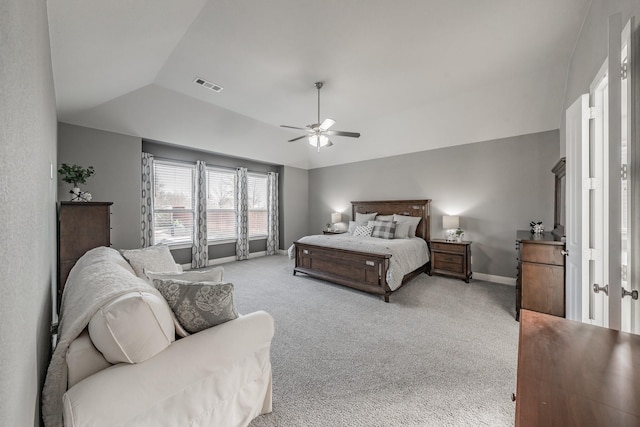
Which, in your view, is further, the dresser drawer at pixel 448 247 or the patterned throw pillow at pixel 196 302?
the dresser drawer at pixel 448 247

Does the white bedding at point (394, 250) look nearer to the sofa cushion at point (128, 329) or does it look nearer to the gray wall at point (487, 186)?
the gray wall at point (487, 186)

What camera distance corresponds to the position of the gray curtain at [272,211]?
6.79 metres

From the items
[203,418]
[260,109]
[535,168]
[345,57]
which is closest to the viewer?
[203,418]

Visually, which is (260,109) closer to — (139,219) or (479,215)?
(139,219)

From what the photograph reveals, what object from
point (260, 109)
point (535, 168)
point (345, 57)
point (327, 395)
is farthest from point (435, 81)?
point (327, 395)

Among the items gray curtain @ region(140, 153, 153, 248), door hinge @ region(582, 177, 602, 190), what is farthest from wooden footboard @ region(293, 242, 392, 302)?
gray curtain @ region(140, 153, 153, 248)

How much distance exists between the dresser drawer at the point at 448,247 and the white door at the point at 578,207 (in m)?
2.22

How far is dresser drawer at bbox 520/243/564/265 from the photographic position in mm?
2758

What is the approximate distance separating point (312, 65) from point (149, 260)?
2.81 meters

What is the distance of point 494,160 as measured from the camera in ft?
14.7

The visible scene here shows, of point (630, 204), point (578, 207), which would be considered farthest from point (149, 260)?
point (578, 207)

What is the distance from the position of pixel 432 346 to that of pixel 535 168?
3.57 meters

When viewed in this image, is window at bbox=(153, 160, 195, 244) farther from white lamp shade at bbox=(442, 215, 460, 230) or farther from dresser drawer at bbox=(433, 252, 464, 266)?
white lamp shade at bbox=(442, 215, 460, 230)

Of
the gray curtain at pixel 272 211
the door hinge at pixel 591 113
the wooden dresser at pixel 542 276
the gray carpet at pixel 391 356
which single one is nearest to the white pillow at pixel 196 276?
the gray carpet at pixel 391 356
